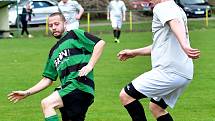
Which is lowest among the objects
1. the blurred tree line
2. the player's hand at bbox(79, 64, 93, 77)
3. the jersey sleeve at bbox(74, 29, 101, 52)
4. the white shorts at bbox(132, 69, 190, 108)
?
the blurred tree line

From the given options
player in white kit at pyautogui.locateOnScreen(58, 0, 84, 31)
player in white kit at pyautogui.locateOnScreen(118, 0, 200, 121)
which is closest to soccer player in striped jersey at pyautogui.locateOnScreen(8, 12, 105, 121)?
player in white kit at pyautogui.locateOnScreen(118, 0, 200, 121)

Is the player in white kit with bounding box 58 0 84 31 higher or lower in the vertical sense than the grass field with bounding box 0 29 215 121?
higher

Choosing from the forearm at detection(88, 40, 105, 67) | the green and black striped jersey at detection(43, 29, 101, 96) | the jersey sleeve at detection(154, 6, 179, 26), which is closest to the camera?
the jersey sleeve at detection(154, 6, 179, 26)

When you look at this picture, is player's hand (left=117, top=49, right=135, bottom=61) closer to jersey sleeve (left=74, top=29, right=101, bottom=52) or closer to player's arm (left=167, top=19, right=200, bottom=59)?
jersey sleeve (left=74, top=29, right=101, bottom=52)

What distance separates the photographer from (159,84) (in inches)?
259

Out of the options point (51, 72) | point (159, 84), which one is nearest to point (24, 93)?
point (51, 72)

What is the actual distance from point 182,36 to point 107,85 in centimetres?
674

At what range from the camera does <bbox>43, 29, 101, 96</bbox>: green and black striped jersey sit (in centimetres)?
686

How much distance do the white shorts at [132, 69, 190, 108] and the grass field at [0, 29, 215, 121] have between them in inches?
98.5

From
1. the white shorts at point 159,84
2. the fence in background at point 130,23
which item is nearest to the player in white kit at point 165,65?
the white shorts at point 159,84

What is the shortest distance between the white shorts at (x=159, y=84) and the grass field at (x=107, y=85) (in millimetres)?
2502

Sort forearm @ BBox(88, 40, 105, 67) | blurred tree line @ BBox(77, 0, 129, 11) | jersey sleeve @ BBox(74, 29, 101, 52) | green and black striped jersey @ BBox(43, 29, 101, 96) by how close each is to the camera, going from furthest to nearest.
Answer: blurred tree line @ BBox(77, 0, 129, 11) < jersey sleeve @ BBox(74, 29, 101, 52) < green and black striped jersey @ BBox(43, 29, 101, 96) < forearm @ BBox(88, 40, 105, 67)

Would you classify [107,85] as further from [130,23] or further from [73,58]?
[130,23]

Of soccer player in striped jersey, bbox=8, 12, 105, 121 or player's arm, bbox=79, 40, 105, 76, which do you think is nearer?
player's arm, bbox=79, 40, 105, 76
